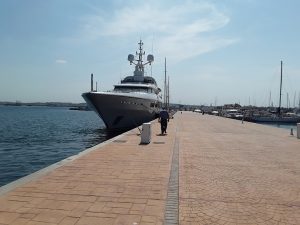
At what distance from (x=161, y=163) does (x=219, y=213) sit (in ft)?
15.6

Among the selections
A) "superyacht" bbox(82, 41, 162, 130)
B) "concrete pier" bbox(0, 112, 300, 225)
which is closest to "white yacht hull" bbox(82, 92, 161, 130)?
"superyacht" bbox(82, 41, 162, 130)

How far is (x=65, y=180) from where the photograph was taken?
8.16m

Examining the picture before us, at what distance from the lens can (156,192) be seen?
7.29 m

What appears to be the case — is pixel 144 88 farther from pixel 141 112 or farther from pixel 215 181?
pixel 215 181

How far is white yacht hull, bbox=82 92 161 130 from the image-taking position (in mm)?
35219

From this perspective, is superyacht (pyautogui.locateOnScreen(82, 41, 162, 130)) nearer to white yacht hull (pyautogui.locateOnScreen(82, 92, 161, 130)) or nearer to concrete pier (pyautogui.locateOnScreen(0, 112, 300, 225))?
white yacht hull (pyautogui.locateOnScreen(82, 92, 161, 130))

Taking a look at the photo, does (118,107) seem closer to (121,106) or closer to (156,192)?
(121,106)

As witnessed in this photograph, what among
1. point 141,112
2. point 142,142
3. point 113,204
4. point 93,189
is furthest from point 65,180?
point 141,112

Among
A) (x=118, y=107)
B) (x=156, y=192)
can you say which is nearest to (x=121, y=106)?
(x=118, y=107)

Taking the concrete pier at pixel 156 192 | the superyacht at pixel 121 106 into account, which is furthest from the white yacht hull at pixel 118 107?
the concrete pier at pixel 156 192

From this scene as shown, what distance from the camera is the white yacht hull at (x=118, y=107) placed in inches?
1387

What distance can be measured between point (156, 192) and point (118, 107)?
28.9 m

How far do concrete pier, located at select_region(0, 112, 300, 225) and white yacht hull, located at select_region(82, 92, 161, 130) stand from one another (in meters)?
23.6

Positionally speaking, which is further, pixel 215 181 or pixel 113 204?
pixel 215 181
